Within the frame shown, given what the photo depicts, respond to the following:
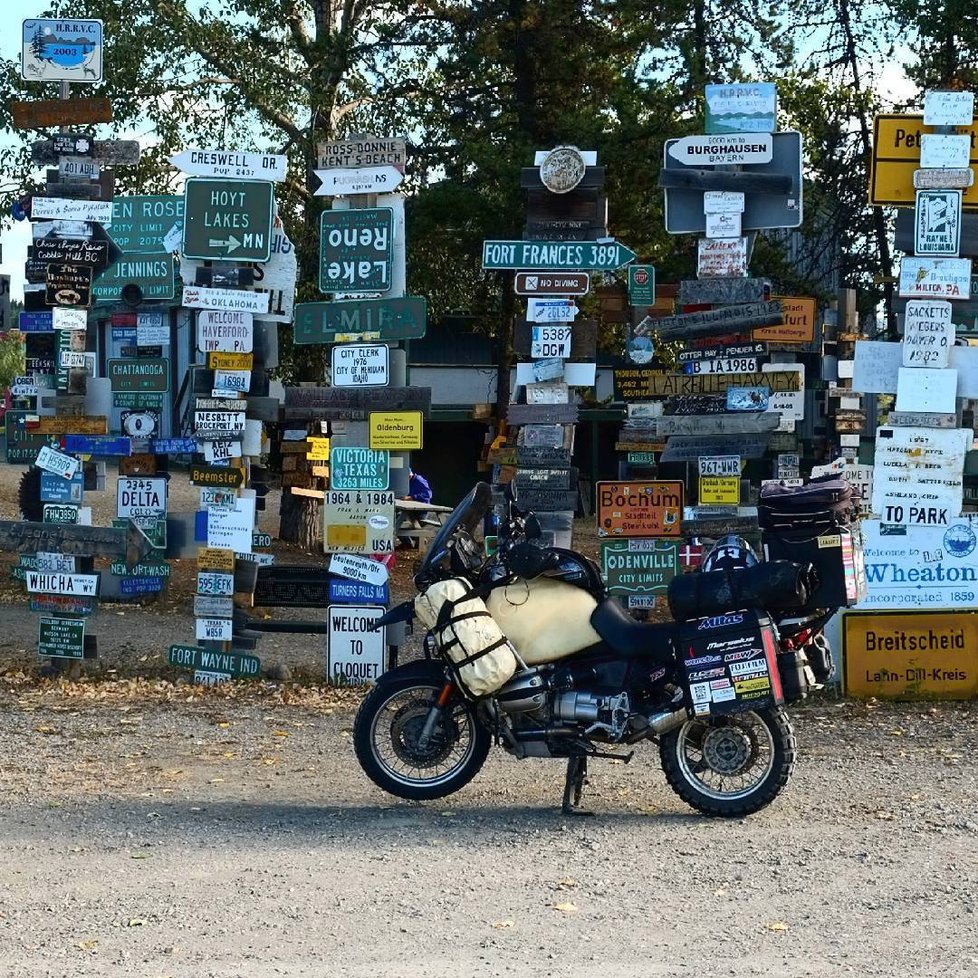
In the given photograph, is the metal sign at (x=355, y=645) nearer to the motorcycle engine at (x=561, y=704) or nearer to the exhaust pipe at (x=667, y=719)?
the motorcycle engine at (x=561, y=704)

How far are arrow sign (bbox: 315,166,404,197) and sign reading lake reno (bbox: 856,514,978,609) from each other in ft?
13.9

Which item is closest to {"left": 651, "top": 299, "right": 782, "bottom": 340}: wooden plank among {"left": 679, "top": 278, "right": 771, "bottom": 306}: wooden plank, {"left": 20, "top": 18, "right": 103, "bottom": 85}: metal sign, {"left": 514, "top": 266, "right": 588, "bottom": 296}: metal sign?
{"left": 679, "top": 278, "right": 771, "bottom": 306}: wooden plank

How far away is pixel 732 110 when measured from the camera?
1123 centimetres

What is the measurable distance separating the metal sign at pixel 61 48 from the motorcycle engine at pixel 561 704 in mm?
6604

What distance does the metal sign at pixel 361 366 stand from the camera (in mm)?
11227

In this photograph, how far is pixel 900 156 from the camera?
35.8 ft

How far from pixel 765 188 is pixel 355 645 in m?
4.41

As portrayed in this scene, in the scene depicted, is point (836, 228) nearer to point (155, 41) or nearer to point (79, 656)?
point (155, 41)

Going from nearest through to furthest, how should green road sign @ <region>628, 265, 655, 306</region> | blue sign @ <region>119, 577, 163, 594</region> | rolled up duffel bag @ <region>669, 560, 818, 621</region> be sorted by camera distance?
rolled up duffel bag @ <region>669, 560, 818, 621</region> < blue sign @ <region>119, 577, 163, 594</region> < green road sign @ <region>628, 265, 655, 306</region>

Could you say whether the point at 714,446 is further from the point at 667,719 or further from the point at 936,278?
the point at 667,719

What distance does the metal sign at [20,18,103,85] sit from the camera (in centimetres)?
1152

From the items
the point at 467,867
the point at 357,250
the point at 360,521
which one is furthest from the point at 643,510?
the point at 467,867

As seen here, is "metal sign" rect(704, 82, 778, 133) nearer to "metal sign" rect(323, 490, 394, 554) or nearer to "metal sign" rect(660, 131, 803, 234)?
"metal sign" rect(660, 131, 803, 234)

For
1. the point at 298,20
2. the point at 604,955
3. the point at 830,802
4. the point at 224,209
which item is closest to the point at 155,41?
the point at 298,20
